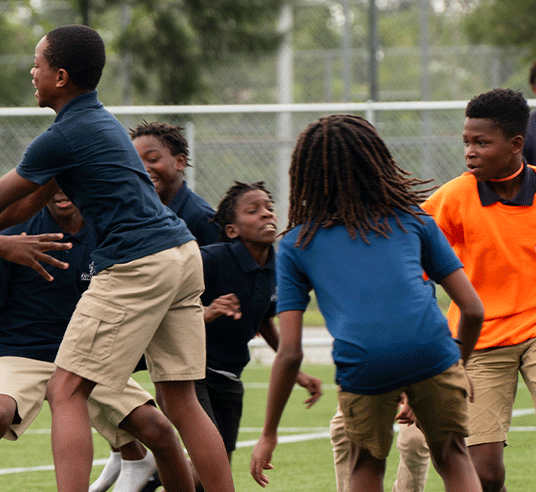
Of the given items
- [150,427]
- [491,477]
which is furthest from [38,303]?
[491,477]

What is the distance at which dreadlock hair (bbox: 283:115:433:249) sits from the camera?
317 cm

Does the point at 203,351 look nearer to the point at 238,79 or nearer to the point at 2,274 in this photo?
the point at 2,274

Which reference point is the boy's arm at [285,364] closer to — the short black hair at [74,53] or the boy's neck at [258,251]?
the short black hair at [74,53]

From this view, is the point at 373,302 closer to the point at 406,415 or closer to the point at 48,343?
the point at 406,415

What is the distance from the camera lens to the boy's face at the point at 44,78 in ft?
12.4

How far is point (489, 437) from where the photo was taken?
3.99m

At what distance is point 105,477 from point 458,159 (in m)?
5.70

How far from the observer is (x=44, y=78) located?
3.78 metres

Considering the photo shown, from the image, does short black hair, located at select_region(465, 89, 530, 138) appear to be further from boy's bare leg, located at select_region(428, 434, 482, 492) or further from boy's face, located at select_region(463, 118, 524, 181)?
boy's bare leg, located at select_region(428, 434, 482, 492)

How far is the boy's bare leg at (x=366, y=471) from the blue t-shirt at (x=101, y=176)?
1.10 meters

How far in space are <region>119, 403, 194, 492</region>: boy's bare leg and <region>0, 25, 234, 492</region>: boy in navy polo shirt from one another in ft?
0.70

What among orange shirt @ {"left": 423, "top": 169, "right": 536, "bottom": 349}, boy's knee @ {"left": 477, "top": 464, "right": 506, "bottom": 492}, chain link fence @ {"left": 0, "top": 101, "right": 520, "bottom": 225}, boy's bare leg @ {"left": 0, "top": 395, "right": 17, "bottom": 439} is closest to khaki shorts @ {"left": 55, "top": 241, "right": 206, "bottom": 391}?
boy's bare leg @ {"left": 0, "top": 395, "right": 17, "bottom": 439}

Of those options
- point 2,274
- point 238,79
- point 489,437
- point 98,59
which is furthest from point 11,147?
point 238,79

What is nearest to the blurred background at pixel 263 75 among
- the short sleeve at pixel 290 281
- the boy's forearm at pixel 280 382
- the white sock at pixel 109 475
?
the white sock at pixel 109 475
